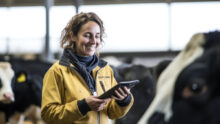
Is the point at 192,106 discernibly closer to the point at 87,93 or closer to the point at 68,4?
the point at 87,93

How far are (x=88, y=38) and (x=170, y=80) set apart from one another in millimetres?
842

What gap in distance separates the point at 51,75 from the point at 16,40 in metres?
12.4

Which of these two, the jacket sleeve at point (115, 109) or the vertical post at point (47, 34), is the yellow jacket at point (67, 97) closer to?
the jacket sleeve at point (115, 109)

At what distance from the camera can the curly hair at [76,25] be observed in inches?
89.4

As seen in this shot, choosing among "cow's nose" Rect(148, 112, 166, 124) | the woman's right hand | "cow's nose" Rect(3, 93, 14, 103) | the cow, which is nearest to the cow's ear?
the cow

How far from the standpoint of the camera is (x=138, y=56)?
1327 cm

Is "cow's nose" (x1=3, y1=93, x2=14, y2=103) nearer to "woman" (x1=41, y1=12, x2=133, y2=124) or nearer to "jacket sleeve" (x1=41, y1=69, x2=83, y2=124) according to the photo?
"woman" (x1=41, y1=12, x2=133, y2=124)

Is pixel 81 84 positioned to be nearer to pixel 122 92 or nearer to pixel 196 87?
pixel 122 92

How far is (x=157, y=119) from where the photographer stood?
139 cm

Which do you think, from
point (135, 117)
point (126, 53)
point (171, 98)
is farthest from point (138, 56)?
point (171, 98)

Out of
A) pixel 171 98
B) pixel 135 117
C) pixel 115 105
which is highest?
pixel 171 98

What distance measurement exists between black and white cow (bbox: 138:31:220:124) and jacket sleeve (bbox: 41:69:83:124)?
0.70 meters

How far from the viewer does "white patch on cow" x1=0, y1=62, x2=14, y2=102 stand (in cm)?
683

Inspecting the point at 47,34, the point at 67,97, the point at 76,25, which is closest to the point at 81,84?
the point at 67,97
